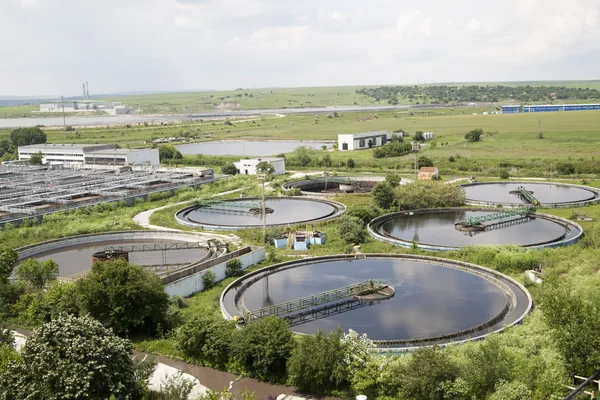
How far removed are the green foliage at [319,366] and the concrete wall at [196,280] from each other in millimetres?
11077

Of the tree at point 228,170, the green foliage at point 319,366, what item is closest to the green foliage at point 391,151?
the tree at point 228,170

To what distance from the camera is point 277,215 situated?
45094 millimetres

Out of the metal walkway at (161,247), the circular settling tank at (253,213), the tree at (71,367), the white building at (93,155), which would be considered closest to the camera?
the tree at (71,367)

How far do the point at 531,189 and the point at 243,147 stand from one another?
60.2m

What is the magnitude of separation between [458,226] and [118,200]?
30.1 m

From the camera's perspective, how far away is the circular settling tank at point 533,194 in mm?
46406

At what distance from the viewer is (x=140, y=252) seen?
34750mm

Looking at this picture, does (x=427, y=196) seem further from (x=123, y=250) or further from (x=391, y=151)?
(x=391, y=151)

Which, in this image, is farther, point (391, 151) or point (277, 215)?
point (391, 151)

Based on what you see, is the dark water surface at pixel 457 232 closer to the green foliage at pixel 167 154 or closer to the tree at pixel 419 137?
the green foliage at pixel 167 154

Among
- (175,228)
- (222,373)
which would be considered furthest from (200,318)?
(175,228)

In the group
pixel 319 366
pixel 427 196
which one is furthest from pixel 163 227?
pixel 319 366

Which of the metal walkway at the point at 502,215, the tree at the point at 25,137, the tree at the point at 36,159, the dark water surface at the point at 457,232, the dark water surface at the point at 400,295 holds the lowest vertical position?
the dark water surface at the point at 457,232

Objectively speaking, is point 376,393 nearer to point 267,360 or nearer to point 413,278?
point 267,360
